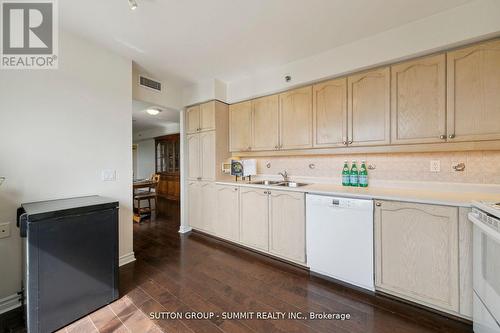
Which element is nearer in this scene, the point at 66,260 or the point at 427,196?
the point at 66,260

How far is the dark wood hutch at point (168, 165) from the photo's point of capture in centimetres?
618

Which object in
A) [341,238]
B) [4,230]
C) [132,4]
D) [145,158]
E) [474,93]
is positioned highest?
[132,4]

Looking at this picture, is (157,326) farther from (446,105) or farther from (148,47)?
(446,105)

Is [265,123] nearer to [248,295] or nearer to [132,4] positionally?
[132,4]

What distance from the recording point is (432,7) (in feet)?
5.44

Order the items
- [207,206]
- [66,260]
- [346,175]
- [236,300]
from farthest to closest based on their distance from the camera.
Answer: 1. [207,206]
2. [346,175]
3. [236,300]
4. [66,260]

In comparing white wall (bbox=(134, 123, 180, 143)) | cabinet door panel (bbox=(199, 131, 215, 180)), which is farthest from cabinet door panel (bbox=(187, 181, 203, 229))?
white wall (bbox=(134, 123, 180, 143))

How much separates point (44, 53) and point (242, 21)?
1860 millimetres

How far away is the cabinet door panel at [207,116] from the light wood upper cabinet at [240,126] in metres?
0.32

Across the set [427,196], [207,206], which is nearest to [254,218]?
[207,206]

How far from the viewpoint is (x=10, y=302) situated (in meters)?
1.60

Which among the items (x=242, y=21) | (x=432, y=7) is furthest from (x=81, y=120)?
(x=432, y=7)

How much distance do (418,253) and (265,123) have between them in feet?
7.22

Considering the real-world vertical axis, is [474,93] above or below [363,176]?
above
